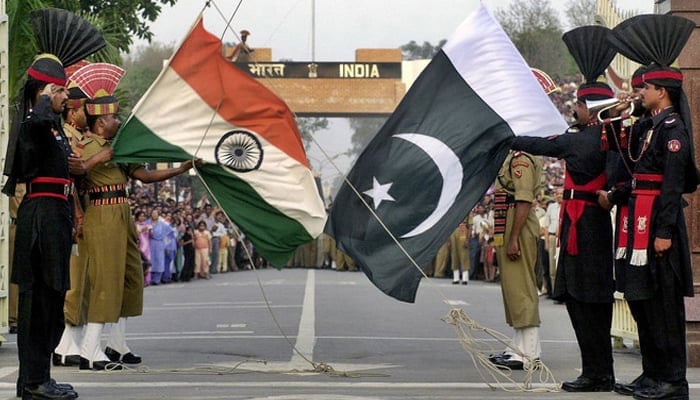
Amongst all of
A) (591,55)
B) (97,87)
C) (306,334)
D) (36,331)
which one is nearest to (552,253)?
(306,334)

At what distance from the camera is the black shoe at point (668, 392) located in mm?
9367

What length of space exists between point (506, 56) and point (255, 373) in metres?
3.17

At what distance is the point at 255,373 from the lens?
11109mm

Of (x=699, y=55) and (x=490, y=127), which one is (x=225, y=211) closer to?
(x=490, y=127)

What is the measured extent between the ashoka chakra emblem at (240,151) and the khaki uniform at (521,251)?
214cm

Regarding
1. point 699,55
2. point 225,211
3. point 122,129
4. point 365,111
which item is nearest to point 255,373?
point 225,211

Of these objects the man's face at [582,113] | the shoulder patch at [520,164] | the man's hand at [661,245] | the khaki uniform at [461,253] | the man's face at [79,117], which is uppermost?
the man's face at [79,117]

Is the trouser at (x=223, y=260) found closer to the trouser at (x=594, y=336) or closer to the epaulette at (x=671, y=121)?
the trouser at (x=594, y=336)

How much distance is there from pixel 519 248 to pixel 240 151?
2508 millimetres

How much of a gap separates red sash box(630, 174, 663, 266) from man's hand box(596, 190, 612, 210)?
40 centimetres

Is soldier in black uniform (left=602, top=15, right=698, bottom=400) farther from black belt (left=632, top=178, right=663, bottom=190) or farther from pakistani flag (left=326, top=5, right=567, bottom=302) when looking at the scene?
pakistani flag (left=326, top=5, right=567, bottom=302)

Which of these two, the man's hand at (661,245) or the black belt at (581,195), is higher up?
the black belt at (581,195)

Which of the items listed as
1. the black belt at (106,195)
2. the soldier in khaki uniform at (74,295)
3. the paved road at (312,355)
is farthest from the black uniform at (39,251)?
the soldier in khaki uniform at (74,295)

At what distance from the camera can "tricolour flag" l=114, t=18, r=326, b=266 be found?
11.3 meters
